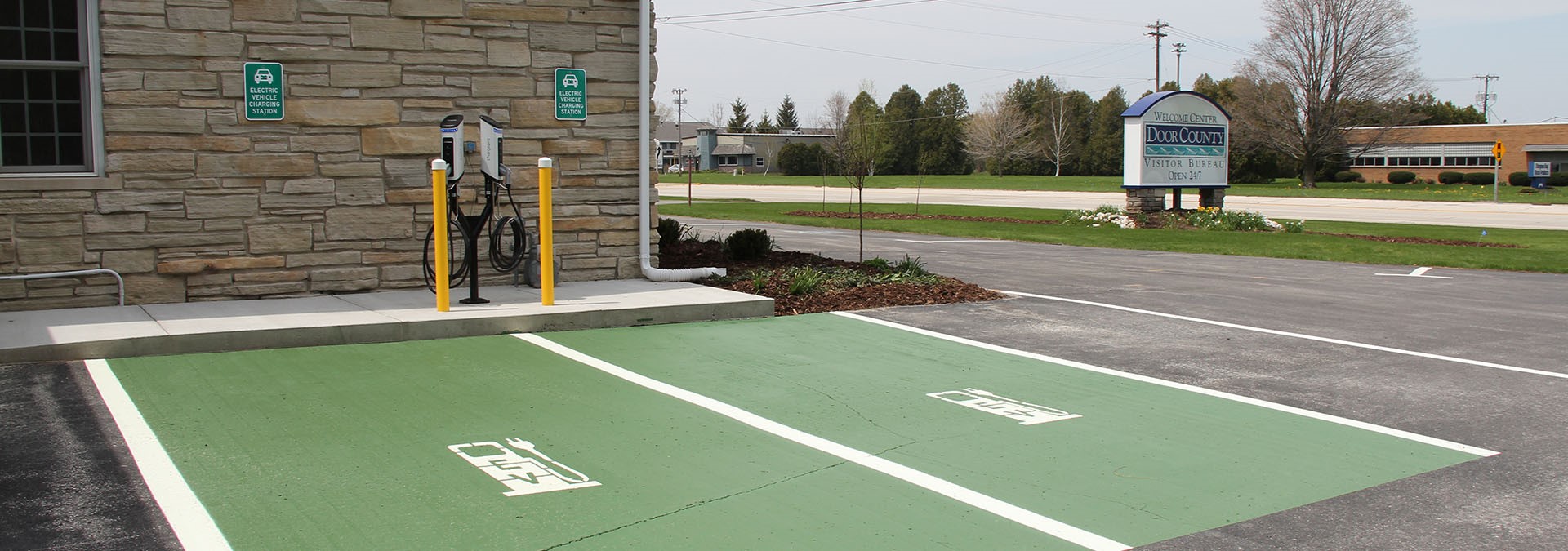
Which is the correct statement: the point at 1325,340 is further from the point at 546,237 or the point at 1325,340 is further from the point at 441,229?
the point at 441,229

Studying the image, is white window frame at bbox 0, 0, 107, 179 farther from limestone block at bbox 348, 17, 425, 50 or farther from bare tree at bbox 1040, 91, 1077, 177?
bare tree at bbox 1040, 91, 1077, 177

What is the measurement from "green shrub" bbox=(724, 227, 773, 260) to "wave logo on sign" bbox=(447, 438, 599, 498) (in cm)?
787

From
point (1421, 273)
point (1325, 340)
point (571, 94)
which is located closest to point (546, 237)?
point (571, 94)

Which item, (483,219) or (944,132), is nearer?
(483,219)

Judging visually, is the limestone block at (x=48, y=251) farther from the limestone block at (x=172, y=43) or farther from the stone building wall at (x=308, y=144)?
the limestone block at (x=172, y=43)

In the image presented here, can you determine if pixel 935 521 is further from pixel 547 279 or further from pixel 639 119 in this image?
pixel 639 119

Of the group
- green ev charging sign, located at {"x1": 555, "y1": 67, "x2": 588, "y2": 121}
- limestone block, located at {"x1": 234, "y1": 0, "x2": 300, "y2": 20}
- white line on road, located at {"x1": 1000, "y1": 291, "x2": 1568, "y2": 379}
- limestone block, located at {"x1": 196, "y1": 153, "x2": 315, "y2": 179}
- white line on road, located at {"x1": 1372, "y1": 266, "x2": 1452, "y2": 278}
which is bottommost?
white line on road, located at {"x1": 1000, "y1": 291, "x2": 1568, "y2": 379}

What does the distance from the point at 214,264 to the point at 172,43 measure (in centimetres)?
184

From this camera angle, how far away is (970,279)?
13836mm

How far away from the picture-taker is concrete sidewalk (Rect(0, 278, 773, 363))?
796 cm

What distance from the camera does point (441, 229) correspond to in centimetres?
914

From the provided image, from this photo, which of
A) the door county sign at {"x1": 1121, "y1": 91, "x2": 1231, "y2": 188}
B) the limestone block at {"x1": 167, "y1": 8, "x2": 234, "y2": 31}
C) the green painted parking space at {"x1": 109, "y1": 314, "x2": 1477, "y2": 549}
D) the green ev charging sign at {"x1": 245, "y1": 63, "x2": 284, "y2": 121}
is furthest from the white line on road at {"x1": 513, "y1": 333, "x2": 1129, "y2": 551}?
the door county sign at {"x1": 1121, "y1": 91, "x2": 1231, "y2": 188}

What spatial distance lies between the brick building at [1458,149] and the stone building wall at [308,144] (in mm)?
64751

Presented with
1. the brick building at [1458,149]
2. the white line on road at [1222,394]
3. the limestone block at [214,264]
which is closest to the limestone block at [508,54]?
the limestone block at [214,264]
